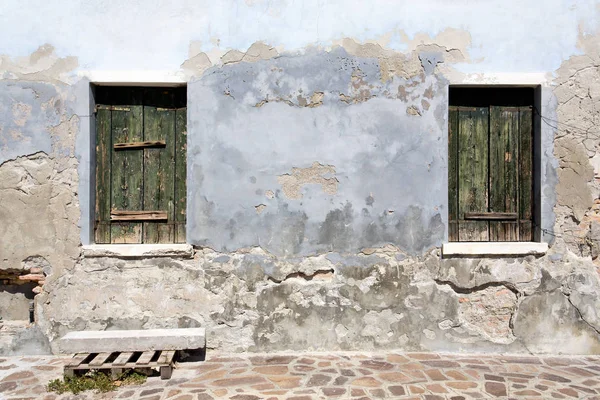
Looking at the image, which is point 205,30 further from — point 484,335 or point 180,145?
point 484,335

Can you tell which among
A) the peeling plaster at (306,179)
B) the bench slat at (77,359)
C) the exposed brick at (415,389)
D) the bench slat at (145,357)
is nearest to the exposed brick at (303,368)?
the exposed brick at (415,389)

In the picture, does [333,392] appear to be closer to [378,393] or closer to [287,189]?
[378,393]

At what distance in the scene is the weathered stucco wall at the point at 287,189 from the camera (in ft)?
15.4

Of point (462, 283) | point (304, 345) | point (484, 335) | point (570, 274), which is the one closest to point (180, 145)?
point (304, 345)

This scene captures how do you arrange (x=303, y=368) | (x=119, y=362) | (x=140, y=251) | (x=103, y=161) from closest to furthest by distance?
(x=119, y=362)
(x=303, y=368)
(x=140, y=251)
(x=103, y=161)

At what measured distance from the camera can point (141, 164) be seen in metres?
4.92

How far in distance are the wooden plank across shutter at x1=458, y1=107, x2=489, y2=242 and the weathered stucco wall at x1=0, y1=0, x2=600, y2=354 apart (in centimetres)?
31

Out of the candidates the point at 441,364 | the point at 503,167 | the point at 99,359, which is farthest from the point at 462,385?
the point at 99,359

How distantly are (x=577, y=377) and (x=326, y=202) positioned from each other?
2.68 metres

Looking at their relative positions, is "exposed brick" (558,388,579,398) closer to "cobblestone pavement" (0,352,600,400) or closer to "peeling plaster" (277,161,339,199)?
"cobblestone pavement" (0,352,600,400)

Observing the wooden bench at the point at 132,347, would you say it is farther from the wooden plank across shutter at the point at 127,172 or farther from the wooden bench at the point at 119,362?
the wooden plank across shutter at the point at 127,172

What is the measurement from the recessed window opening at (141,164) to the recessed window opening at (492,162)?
2802 mm

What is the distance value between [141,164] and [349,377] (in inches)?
114

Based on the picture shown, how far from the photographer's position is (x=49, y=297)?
184 inches
